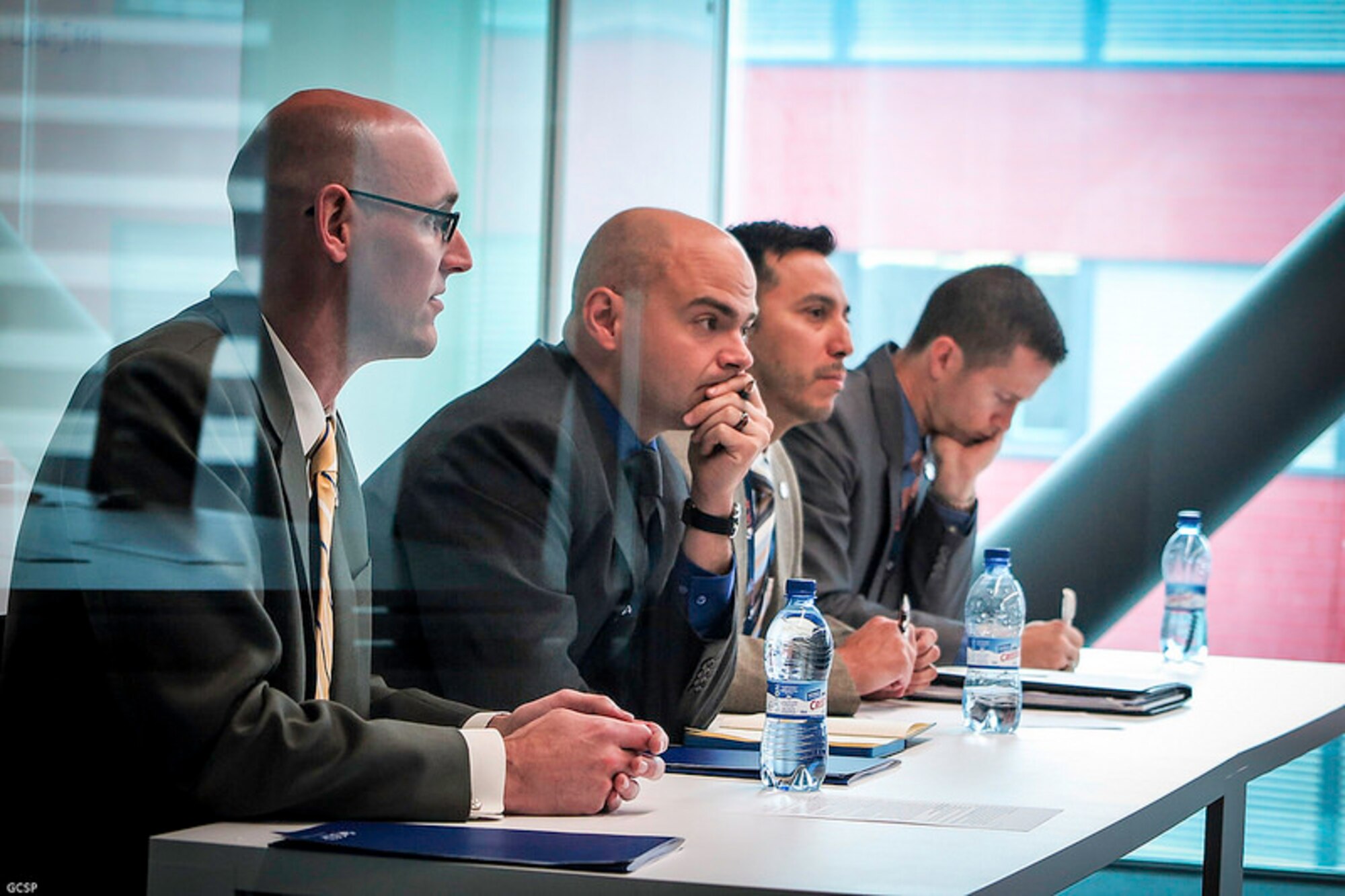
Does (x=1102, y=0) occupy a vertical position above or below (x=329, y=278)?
above

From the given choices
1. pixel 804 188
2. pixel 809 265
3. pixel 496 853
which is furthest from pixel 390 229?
pixel 804 188

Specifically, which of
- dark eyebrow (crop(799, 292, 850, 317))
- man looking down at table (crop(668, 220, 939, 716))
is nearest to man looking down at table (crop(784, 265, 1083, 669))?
man looking down at table (crop(668, 220, 939, 716))

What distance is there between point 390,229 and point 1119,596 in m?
2.92

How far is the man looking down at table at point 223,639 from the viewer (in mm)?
1294

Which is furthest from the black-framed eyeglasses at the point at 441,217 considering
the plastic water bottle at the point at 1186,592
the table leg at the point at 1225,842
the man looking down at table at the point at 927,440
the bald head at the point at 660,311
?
the plastic water bottle at the point at 1186,592

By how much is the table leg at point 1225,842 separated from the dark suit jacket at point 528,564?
699 mm

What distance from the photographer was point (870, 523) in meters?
3.18

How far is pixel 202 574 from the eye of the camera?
1.37m

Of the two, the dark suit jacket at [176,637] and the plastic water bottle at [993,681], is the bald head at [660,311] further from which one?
the dark suit jacket at [176,637]

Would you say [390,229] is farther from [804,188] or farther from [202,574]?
[804,188]

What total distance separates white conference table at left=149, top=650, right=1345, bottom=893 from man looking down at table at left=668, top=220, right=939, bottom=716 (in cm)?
9

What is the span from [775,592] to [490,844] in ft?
4.84

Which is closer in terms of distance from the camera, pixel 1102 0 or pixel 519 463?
pixel 519 463

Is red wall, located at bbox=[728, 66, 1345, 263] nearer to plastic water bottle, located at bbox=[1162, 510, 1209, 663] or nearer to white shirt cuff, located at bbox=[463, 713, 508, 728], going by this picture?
plastic water bottle, located at bbox=[1162, 510, 1209, 663]
